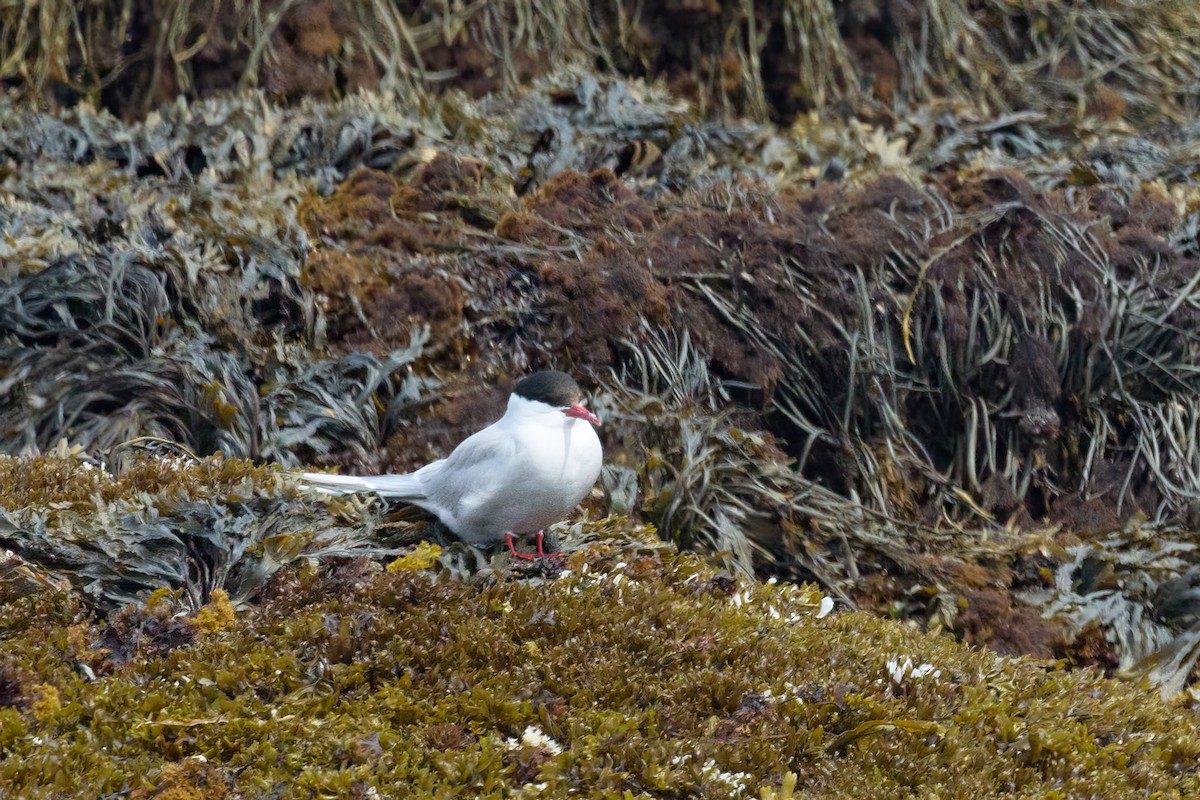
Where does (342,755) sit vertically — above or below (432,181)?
below

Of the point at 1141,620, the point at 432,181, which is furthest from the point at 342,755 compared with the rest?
the point at 432,181

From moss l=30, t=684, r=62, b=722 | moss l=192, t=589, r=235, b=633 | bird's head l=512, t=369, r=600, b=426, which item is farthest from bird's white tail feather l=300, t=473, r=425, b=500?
moss l=30, t=684, r=62, b=722

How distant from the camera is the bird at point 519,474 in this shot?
150 inches

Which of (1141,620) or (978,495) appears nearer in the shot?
(1141,620)

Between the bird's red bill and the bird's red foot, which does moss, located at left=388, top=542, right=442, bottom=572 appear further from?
the bird's red bill

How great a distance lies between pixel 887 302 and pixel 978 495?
0.96 metres

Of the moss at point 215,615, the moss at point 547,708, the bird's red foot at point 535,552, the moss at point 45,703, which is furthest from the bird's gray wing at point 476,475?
the moss at point 45,703

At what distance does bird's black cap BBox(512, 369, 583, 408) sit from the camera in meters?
3.96

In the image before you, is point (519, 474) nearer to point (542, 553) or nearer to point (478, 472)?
point (478, 472)

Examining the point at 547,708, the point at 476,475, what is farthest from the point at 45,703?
the point at 476,475

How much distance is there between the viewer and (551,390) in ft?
13.0

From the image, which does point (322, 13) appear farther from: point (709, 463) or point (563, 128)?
point (709, 463)

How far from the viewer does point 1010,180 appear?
6387 mm

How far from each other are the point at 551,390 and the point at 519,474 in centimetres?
32
